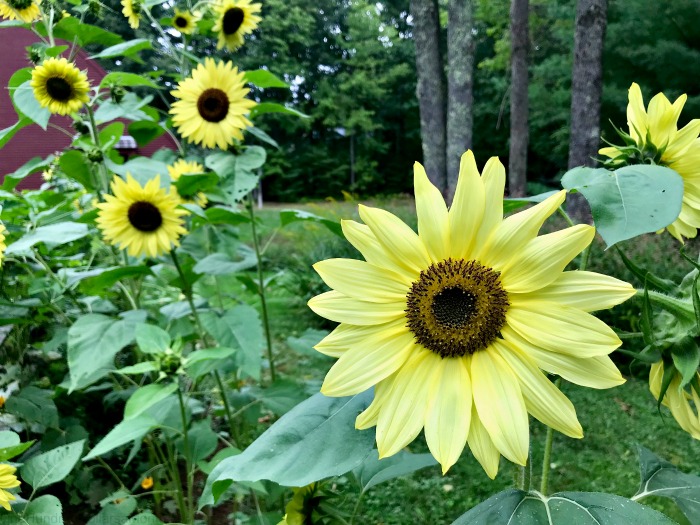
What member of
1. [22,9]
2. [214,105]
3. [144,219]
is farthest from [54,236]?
[22,9]

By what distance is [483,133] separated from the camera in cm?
1571

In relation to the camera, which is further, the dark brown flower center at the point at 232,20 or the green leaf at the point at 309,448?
the dark brown flower center at the point at 232,20

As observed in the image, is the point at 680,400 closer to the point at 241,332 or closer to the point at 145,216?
the point at 241,332

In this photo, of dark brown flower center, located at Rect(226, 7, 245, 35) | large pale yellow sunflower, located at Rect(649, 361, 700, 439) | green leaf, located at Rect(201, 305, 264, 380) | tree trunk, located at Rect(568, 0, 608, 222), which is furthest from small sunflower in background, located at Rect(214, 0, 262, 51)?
tree trunk, located at Rect(568, 0, 608, 222)

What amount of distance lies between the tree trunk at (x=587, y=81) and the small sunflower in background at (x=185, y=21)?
15.0ft

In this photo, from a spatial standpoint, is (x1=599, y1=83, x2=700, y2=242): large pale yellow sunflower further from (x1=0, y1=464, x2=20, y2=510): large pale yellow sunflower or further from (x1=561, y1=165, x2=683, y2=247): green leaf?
(x1=0, y1=464, x2=20, y2=510): large pale yellow sunflower

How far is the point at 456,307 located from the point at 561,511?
215 mm

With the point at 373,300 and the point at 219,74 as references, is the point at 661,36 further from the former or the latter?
the point at 373,300

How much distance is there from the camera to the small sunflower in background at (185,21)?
1653 millimetres

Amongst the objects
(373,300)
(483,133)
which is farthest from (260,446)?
(483,133)

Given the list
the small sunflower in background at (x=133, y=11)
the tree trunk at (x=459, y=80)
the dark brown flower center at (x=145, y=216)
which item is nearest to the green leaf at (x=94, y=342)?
the dark brown flower center at (x=145, y=216)

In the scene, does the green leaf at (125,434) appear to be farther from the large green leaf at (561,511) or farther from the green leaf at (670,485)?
the green leaf at (670,485)

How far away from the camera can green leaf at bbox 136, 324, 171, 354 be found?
997mm

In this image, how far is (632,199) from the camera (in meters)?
0.49
